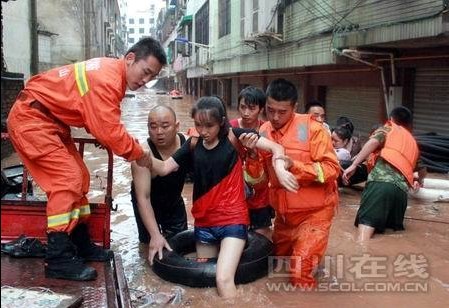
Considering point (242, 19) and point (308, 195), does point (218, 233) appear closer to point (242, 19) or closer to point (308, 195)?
point (308, 195)

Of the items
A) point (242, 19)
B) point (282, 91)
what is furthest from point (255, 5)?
point (282, 91)

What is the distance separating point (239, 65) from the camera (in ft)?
66.7

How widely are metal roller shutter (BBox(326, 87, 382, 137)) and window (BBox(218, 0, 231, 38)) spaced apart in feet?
27.3

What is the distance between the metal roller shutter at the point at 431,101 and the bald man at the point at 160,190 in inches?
254

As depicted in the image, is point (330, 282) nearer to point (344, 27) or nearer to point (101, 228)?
point (101, 228)

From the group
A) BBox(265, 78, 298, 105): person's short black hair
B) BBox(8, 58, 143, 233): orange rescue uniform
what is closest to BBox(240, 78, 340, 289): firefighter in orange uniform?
BBox(265, 78, 298, 105): person's short black hair

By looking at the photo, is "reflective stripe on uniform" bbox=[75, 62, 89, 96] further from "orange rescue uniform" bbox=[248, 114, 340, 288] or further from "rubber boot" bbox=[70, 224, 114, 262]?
"orange rescue uniform" bbox=[248, 114, 340, 288]

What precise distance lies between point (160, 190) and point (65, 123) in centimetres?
132

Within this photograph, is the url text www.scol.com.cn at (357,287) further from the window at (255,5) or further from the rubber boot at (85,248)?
the window at (255,5)

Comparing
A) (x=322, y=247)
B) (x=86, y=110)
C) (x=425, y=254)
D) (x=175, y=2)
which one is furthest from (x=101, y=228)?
(x=175, y=2)

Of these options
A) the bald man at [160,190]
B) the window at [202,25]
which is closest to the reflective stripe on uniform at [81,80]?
the bald man at [160,190]

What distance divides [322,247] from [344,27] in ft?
24.4

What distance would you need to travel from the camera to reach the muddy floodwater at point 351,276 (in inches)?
153

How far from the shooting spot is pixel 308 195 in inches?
157
